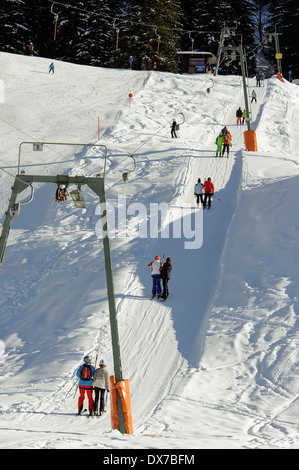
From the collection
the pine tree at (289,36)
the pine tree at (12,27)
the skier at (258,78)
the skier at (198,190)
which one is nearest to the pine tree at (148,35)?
the pine tree at (12,27)

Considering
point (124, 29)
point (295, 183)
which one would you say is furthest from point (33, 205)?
point (124, 29)

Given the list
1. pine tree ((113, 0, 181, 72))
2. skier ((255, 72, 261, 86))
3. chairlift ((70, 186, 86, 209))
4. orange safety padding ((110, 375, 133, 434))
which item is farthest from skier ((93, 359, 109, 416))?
pine tree ((113, 0, 181, 72))

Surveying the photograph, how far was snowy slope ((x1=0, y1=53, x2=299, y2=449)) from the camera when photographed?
13203 millimetres

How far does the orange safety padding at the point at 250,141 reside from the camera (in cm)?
3516

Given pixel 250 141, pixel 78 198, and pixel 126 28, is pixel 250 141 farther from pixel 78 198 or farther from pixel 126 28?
pixel 126 28

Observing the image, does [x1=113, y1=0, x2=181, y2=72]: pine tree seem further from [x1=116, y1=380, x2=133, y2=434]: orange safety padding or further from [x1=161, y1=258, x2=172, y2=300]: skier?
[x1=116, y1=380, x2=133, y2=434]: orange safety padding

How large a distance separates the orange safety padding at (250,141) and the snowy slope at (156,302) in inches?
23.8

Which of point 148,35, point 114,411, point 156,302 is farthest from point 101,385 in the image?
point 148,35

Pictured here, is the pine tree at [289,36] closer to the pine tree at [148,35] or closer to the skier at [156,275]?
the pine tree at [148,35]

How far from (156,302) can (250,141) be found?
18.4 m

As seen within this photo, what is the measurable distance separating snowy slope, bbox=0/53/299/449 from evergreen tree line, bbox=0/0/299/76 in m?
23.0

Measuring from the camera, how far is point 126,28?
2440 inches

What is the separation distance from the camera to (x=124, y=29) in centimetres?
6197
